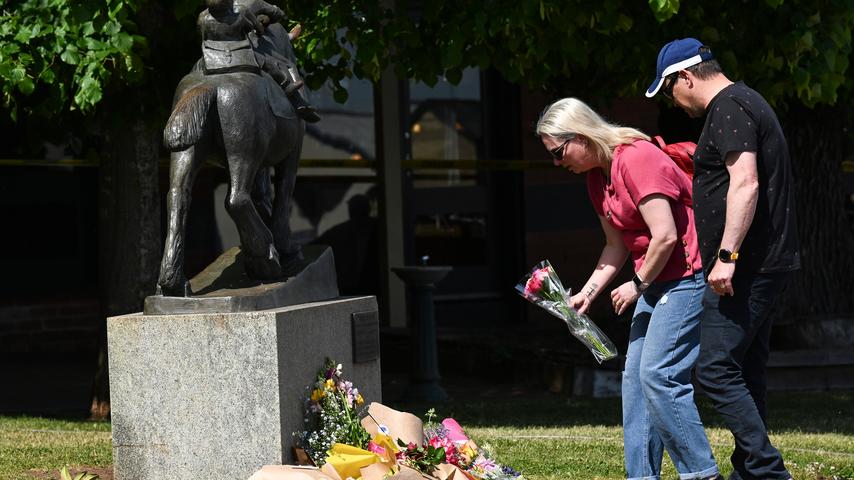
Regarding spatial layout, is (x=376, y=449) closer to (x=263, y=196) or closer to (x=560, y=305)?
(x=560, y=305)

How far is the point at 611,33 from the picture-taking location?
30.8 feet

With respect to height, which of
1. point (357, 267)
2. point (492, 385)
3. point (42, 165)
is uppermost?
point (42, 165)

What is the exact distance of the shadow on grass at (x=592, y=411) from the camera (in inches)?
364

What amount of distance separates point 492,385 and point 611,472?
600 centimetres

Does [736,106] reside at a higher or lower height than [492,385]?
higher

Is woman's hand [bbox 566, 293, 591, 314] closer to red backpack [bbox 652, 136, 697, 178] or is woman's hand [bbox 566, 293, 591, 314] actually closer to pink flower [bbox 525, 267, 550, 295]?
pink flower [bbox 525, 267, 550, 295]

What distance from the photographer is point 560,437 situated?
26.6ft

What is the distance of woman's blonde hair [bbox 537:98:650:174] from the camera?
5.45 metres

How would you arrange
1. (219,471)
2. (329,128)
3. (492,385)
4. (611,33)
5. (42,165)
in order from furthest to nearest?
(329,128) < (42,165) < (492,385) < (611,33) < (219,471)

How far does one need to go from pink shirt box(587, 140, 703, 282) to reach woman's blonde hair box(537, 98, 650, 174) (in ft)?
0.16

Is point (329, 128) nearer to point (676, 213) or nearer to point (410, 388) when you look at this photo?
point (410, 388)

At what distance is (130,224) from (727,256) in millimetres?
5729

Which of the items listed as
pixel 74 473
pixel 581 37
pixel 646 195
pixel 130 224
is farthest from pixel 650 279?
pixel 130 224

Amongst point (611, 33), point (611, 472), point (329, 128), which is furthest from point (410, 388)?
point (329, 128)
